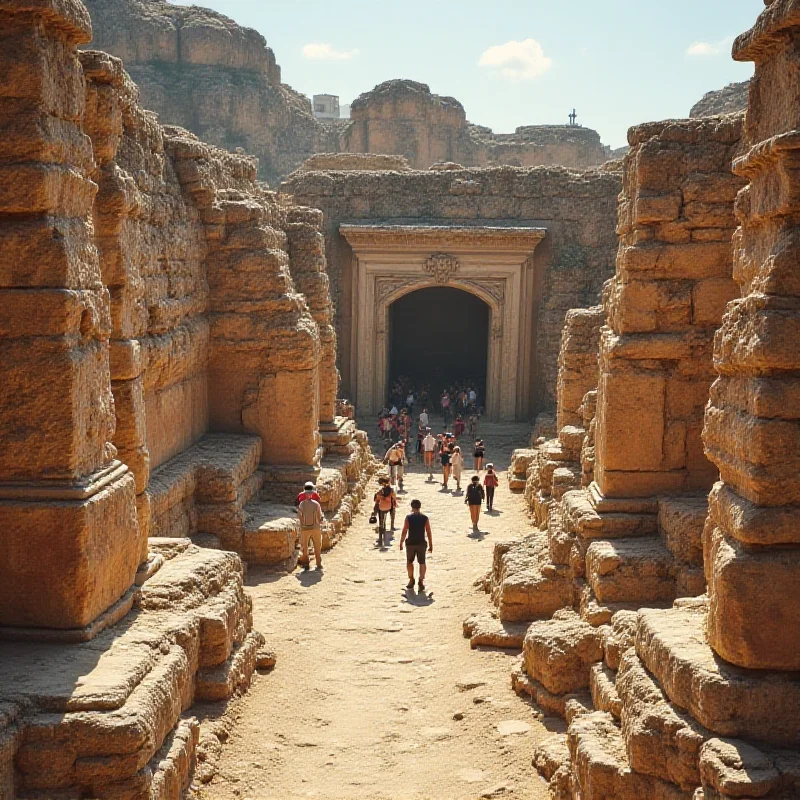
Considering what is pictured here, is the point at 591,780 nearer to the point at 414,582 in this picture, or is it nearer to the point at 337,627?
the point at 337,627

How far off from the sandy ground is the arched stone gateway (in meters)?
8.92

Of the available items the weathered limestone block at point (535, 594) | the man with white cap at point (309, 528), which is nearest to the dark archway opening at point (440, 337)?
the man with white cap at point (309, 528)

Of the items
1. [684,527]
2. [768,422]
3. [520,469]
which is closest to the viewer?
[768,422]

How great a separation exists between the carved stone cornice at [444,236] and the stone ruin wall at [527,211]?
38 cm

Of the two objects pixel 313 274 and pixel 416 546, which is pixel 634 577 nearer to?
pixel 416 546

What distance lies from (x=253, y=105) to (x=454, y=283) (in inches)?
707

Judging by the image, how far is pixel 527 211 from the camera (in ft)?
60.7

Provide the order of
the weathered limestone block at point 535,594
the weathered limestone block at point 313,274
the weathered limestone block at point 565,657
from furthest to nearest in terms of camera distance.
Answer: the weathered limestone block at point 313,274
the weathered limestone block at point 535,594
the weathered limestone block at point 565,657

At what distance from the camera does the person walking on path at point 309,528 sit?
965 centimetres

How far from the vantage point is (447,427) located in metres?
19.2

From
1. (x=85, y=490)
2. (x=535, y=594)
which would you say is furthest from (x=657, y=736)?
(x=535, y=594)

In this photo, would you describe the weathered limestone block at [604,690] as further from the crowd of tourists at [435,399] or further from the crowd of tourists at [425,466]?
Result: the crowd of tourists at [435,399]

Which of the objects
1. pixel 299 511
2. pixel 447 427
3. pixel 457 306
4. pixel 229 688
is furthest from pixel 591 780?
pixel 457 306

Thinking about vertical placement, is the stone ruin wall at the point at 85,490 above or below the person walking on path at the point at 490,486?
above
